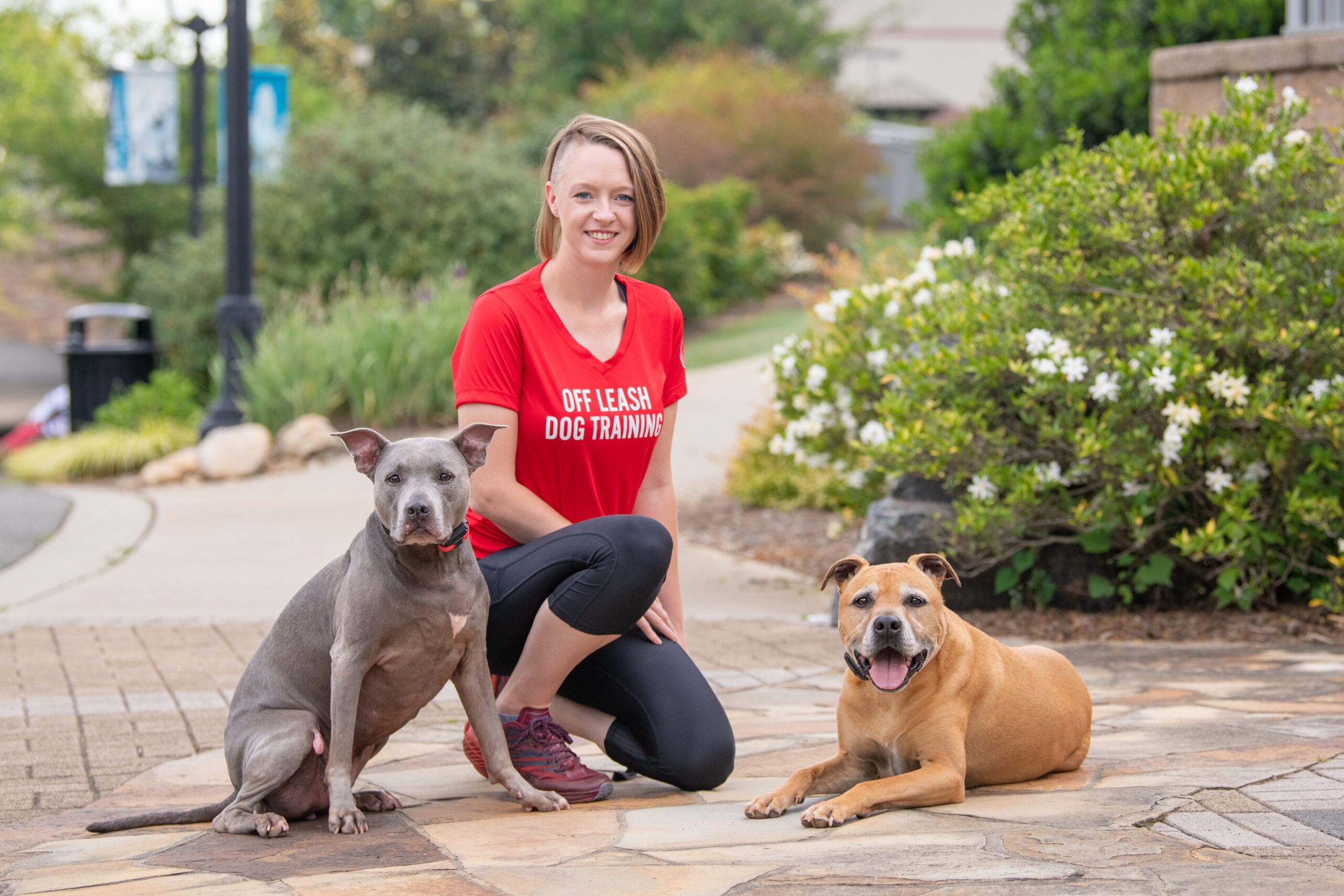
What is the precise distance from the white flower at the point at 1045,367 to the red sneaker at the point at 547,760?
9.27 ft

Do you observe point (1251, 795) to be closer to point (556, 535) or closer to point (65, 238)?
point (556, 535)

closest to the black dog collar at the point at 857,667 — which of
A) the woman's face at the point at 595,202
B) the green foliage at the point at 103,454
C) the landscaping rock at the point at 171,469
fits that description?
the woman's face at the point at 595,202

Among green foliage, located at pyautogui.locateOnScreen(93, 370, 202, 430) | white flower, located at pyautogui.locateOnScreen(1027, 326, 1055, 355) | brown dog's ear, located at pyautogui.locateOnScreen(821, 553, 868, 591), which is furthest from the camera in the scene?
green foliage, located at pyautogui.locateOnScreen(93, 370, 202, 430)

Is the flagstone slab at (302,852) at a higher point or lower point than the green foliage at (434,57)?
lower

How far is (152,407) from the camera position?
43.3ft

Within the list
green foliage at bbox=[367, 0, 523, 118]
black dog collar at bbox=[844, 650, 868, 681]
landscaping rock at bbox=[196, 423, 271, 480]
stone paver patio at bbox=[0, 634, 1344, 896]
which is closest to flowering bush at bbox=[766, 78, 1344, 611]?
stone paver patio at bbox=[0, 634, 1344, 896]

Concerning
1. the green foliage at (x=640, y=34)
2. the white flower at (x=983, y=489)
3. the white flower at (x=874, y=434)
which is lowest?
the white flower at (x=983, y=489)

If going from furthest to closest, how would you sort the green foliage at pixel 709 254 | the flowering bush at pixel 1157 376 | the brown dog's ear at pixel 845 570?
the green foliage at pixel 709 254 < the flowering bush at pixel 1157 376 < the brown dog's ear at pixel 845 570

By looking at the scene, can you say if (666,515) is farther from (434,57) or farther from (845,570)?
(434,57)

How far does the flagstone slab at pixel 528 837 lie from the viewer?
3.18m

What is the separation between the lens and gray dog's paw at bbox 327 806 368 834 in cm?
340

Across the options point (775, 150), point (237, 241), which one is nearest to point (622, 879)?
point (237, 241)

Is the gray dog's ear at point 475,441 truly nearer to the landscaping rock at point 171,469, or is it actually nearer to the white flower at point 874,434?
the white flower at point 874,434

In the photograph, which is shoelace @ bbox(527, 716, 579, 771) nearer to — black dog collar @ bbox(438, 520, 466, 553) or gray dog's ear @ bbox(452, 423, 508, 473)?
black dog collar @ bbox(438, 520, 466, 553)
